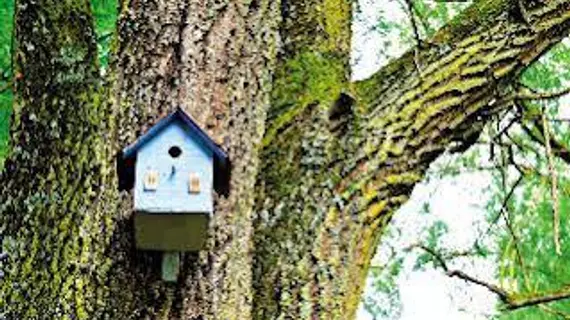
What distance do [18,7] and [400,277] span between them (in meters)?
3.93

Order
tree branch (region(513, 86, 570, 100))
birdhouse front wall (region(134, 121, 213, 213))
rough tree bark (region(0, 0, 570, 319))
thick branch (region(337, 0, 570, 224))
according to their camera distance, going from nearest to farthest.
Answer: birdhouse front wall (region(134, 121, 213, 213)), rough tree bark (region(0, 0, 570, 319)), thick branch (region(337, 0, 570, 224)), tree branch (region(513, 86, 570, 100))

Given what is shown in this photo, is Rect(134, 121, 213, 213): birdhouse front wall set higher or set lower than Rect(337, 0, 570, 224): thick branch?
lower

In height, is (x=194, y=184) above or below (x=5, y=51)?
below

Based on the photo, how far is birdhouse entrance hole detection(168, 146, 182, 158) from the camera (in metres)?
1.28

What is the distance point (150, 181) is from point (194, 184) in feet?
0.18

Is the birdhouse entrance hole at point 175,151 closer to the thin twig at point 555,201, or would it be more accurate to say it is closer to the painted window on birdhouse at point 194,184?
the painted window on birdhouse at point 194,184

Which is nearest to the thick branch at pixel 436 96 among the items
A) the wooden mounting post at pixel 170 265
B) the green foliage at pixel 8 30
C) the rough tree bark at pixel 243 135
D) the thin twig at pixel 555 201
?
the rough tree bark at pixel 243 135

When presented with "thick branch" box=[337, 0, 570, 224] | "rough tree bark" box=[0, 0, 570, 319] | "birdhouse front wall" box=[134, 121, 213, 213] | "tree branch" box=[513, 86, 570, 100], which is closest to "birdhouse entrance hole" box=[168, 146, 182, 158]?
"birdhouse front wall" box=[134, 121, 213, 213]

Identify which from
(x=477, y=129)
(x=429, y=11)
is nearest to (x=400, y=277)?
(x=429, y=11)

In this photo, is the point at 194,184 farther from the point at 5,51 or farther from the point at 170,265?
the point at 5,51

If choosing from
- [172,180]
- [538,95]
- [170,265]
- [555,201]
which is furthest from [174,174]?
[538,95]

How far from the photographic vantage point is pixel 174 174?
1271 millimetres

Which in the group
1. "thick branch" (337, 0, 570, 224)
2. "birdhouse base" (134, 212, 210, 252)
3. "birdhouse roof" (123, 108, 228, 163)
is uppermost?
"thick branch" (337, 0, 570, 224)

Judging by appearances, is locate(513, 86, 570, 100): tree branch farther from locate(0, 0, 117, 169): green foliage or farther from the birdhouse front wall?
locate(0, 0, 117, 169): green foliage
